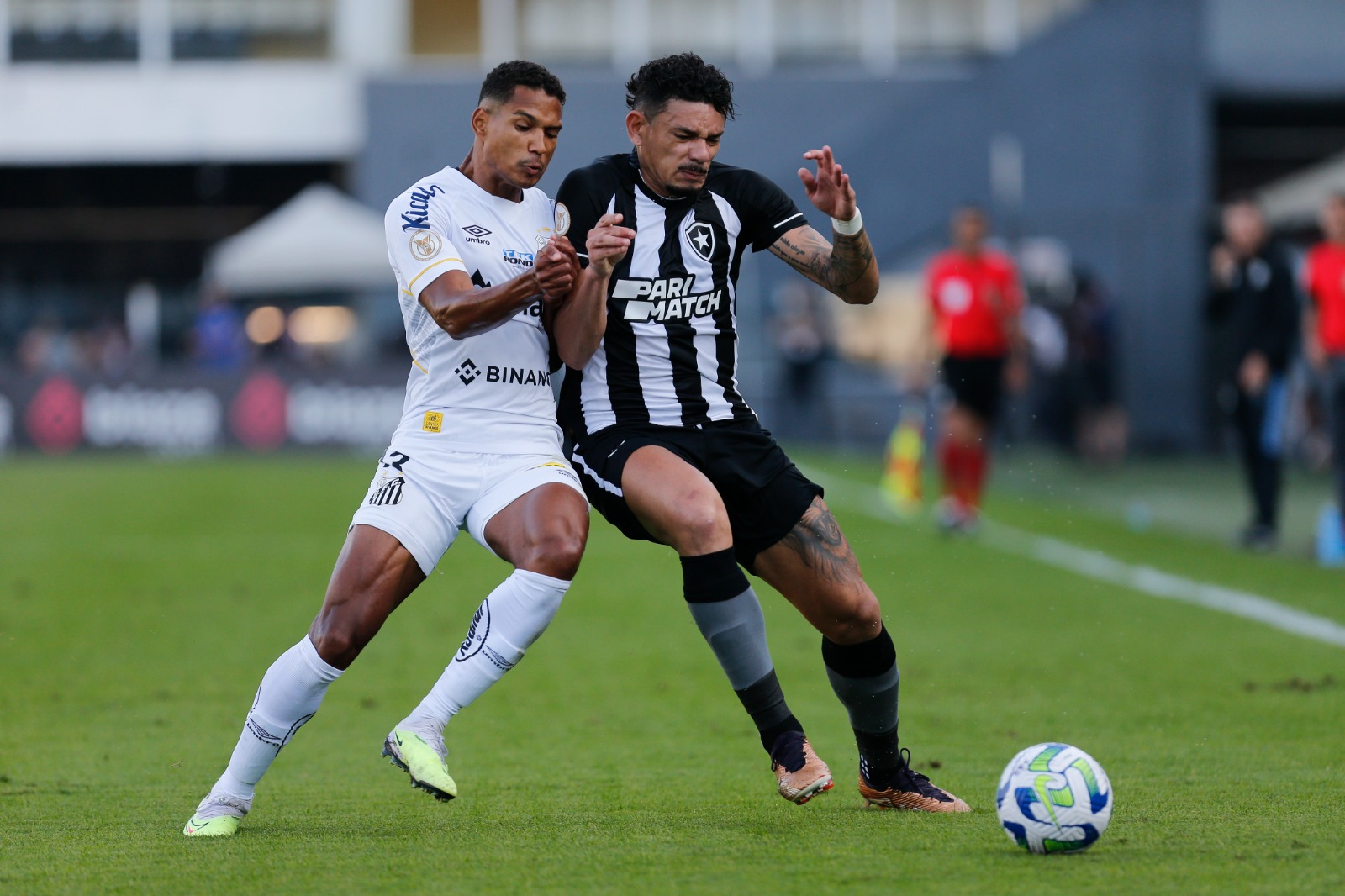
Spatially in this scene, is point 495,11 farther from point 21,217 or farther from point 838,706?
point 838,706

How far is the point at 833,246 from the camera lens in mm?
5141

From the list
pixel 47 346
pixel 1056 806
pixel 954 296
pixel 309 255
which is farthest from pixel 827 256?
pixel 47 346

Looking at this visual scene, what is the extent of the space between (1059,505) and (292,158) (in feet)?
62.0

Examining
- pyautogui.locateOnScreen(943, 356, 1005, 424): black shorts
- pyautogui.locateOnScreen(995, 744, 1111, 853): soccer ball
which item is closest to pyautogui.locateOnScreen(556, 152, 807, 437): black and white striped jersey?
pyautogui.locateOnScreen(995, 744, 1111, 853): soccer ball

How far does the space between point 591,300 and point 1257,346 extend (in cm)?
835

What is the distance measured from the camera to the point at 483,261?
5.05m

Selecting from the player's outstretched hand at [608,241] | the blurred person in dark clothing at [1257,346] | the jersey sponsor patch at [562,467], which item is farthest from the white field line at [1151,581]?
the player's outstretched hand at [608,241]

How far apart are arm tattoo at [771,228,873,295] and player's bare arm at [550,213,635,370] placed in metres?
0.57

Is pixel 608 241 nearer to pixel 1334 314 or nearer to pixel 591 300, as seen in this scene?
pixel 591 300

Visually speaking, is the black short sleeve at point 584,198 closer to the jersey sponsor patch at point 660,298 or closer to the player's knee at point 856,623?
the jersey sponsor patch at point 660,298

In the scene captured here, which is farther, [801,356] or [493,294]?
[801,356]

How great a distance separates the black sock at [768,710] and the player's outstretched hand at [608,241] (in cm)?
130

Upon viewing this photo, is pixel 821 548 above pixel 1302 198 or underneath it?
underneath

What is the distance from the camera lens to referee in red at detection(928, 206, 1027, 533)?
13.1 m
